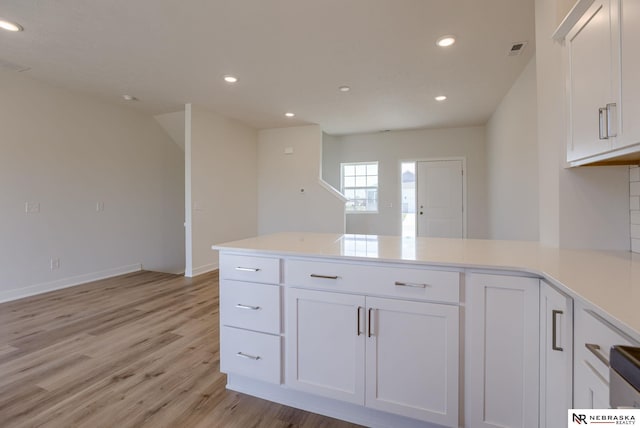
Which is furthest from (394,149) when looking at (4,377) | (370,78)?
(4,377)

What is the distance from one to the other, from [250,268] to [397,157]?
5443 mm

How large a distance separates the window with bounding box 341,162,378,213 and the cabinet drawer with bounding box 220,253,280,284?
16.9 feet

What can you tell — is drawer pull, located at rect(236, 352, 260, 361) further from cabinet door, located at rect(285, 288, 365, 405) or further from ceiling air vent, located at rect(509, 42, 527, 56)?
ceiling air vent, located at rect(509, 42, 527, 56)

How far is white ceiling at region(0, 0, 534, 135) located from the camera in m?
2.28

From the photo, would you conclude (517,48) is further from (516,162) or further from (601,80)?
(601,80)

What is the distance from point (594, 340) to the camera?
852 mm

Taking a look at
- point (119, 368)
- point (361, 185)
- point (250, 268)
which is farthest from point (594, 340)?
point (361, 185)

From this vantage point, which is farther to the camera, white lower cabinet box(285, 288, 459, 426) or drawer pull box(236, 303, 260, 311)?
drawer pull box(236, 303, 260, 311)

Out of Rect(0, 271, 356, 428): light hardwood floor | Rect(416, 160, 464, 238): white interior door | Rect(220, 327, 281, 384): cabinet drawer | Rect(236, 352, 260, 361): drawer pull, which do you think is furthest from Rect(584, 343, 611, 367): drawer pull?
Rect(416, 160, 464, 238): white interior door

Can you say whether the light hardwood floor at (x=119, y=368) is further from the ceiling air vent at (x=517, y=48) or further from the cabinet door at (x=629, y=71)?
the ceiling air vent at (x=517, y=48)

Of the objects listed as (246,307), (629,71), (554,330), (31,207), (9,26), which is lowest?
(246,307)

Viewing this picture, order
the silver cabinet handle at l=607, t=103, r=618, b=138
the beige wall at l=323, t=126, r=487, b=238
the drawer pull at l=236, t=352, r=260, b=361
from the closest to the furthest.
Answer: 1. the silver cabinet handle at l=607, t=103, r=618, b=138
2. the drawer pull at l=236, t=352, r=260, b=361
3. the beige wall at l=323, t=126, r=487, b=238

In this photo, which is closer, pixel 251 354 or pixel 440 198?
pixel 251 354


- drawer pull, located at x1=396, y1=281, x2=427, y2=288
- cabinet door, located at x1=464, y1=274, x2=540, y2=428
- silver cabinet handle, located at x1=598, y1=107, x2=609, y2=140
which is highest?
silver cabinet handle, located at x1=598, y1=107, x2=609, y2=140
